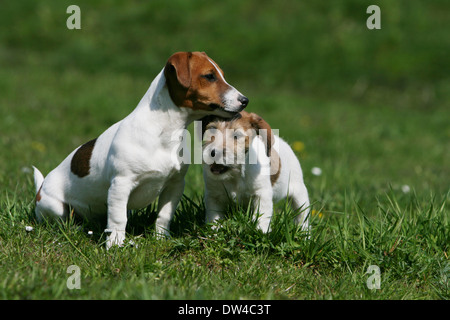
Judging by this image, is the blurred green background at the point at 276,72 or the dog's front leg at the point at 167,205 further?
the blurred green background at the point at 276,72

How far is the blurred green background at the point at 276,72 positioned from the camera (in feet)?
28.3

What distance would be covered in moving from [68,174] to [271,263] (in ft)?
5.85

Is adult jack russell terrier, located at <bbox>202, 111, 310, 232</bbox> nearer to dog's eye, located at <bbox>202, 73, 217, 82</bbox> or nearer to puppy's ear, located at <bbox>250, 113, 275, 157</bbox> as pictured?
puppy's ear, located at <bbox>250, 113, 275, 157</bbox>

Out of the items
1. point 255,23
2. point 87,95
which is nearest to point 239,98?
point 87,95

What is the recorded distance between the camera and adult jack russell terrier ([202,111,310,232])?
4.07m

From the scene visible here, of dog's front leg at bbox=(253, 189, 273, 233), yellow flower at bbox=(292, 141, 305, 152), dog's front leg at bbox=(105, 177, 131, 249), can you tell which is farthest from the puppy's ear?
yellow flower at bbox=(292, 141, 305, 152)

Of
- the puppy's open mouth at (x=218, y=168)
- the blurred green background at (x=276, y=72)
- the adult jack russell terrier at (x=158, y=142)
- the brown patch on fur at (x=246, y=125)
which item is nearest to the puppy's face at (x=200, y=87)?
the adult jack russell terrier at (x=158, y=142)

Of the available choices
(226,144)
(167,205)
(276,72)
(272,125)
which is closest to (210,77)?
(226,144)

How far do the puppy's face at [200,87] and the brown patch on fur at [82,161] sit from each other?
915 mm

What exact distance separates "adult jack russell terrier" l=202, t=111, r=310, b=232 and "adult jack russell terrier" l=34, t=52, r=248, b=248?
0.21 meters

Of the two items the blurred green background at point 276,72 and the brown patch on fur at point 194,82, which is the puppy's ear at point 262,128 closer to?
the brown patch on fur at point 194,82

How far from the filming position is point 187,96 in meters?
3.90
